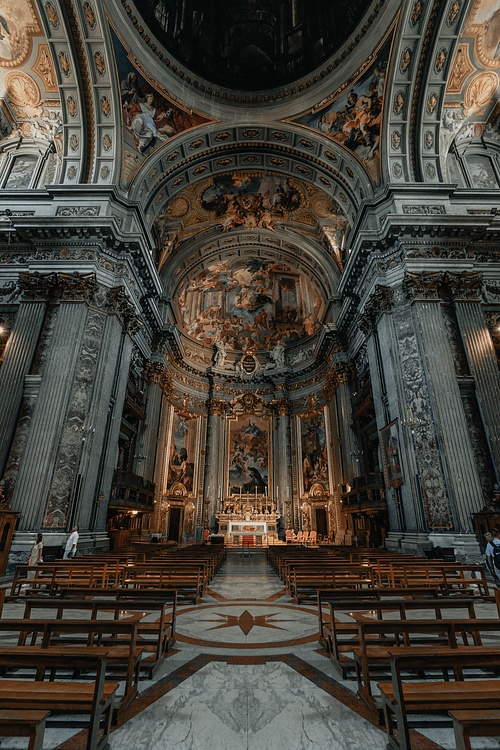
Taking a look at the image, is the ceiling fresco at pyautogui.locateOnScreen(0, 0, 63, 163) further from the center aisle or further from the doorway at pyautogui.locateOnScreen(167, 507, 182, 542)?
the center aisle

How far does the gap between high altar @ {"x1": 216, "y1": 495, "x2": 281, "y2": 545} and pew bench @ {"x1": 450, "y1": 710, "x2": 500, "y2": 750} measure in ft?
67.9

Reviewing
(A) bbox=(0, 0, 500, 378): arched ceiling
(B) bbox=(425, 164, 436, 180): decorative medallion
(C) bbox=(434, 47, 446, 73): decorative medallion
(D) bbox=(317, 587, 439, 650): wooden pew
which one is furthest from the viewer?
(B) bbox=(425, 164, 436, 180): decorative medallion

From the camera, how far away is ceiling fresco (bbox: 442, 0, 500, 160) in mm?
13492

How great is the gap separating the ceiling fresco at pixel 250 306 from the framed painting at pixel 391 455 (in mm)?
13856

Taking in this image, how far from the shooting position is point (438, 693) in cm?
188

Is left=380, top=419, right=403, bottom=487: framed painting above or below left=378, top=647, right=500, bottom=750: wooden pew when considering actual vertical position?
above

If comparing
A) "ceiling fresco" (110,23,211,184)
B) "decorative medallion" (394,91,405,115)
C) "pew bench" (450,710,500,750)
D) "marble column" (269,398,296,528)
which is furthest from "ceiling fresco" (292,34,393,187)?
"pew bench" (450,710,500,750)

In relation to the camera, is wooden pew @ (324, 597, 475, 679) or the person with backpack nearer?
wooden pew @ (324, 597, 475, 679)

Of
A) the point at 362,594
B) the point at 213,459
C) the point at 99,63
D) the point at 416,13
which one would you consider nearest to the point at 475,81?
the point at 416,13

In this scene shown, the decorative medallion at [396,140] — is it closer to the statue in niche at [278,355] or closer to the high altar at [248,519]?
the statue in niche at [278,355]

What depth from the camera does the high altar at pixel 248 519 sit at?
69.2 ft

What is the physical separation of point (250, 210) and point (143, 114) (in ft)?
25.2

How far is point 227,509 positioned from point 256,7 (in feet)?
83.9

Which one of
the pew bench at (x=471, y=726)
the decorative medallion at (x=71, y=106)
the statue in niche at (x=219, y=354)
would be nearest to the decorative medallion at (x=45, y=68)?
the decorative medallion at (x=71, y=106)
